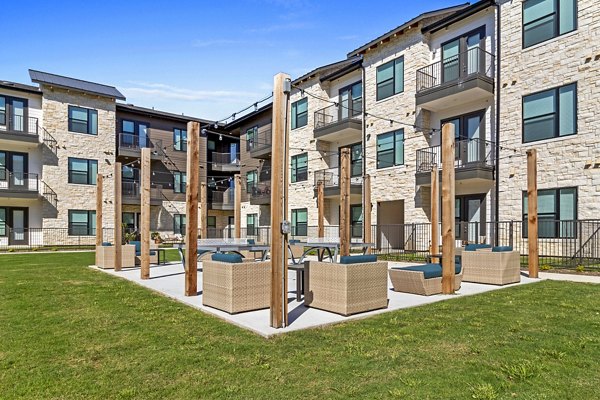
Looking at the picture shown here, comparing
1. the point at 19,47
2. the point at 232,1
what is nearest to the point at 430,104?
the point at 232,1

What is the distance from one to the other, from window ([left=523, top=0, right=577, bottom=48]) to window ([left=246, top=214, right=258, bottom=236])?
20.4m

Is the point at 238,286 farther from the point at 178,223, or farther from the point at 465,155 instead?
the point at 178,223

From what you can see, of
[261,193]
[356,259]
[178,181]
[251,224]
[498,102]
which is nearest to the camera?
[356,259]

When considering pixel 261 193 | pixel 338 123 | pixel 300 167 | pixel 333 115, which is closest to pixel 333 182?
pixel 338 123

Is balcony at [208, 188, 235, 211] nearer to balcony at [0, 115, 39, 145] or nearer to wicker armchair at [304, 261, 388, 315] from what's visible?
balcony at [0, 115, 39, 145]

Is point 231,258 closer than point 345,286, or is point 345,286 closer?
point 345,286

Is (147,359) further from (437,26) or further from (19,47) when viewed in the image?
(437,26)

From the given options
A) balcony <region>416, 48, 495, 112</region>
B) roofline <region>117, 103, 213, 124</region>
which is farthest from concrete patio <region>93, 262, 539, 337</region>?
roofline <region>117, 103, 213, 124</region>

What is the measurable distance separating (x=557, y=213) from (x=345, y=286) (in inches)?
460

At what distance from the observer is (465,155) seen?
675 inches

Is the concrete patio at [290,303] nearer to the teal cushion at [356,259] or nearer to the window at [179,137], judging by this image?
the teal cushion at [356,259]

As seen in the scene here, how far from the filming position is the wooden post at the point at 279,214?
535 cm

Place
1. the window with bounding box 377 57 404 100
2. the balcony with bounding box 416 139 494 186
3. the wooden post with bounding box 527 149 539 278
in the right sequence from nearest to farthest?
the wooden post with bounding box 527 149 539 278 → the balcony with bounding box 416 139 494 186 → the window with bounding box 377 57 404 100

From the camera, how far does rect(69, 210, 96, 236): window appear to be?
1062 inches
